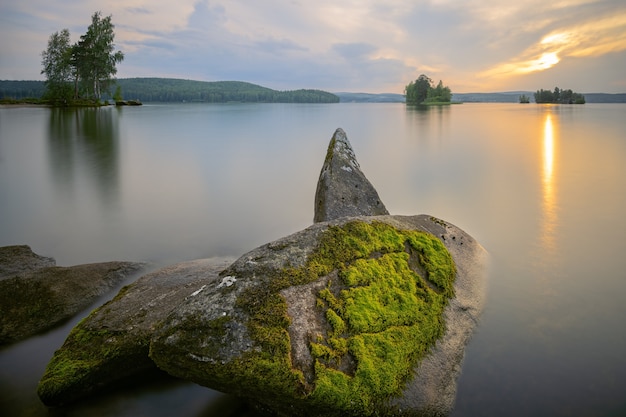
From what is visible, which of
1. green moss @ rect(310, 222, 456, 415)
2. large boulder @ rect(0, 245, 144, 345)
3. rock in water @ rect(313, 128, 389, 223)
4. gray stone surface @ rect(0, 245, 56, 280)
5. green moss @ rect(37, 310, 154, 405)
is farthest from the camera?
rock in water @ rect(313, 128, 389, 223)

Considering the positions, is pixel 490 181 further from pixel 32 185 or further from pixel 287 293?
pixel 32 185

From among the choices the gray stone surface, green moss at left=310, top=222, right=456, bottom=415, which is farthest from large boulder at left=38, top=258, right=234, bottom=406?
the gray stone surface

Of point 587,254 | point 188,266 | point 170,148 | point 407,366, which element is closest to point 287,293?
point 407,366

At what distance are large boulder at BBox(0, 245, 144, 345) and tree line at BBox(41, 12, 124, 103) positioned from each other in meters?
85.0

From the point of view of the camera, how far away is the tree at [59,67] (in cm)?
7775

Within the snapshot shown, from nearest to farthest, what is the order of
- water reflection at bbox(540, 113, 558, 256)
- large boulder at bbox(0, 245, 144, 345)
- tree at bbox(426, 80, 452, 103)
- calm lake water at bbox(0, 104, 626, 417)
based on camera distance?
calm lake water at bbox(0, 104, 626, 417) → large boulder at bbox(0, 245, 144, 345) → water reflection at bbox(540, 113, 558, 256) → tree at bbox(426, 80, 452, 103)

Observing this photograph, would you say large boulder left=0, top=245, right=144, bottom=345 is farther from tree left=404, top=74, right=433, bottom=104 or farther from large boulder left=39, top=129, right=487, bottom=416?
tree left=404, top=74, right=433, bottom=104

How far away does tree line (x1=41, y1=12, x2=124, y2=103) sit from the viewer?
78188mm

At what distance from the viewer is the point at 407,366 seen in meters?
4.60

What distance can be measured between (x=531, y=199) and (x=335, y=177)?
345 inches

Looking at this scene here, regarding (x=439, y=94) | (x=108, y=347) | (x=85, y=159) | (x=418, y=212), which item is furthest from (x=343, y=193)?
(x=439, y=94)

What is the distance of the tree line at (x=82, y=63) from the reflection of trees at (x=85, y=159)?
5151 centimetres

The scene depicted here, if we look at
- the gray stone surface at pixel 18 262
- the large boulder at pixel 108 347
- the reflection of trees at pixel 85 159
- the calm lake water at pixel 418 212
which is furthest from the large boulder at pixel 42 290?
the reflection of trees at pixel 85 159

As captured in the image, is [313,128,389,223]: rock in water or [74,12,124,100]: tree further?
[74,12,124,100]: tree
